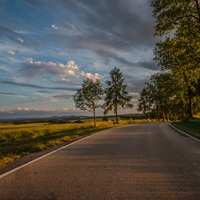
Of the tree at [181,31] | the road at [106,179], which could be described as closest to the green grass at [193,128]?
the tree at [181,31]

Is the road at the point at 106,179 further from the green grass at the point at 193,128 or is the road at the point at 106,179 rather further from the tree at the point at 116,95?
the tree at the point at 116,95

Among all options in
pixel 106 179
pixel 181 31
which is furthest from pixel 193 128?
pixel 106 179

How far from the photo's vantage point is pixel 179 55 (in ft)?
67.9

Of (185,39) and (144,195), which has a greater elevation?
(185,39)

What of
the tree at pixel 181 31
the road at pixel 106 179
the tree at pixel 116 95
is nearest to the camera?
the road at pixel 106 179

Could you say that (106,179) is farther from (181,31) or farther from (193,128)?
(193,128)

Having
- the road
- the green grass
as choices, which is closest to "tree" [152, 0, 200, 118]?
the green grass

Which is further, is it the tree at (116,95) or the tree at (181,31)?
the tree at (116,95)

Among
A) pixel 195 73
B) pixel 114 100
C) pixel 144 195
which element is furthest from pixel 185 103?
pixel 144 195

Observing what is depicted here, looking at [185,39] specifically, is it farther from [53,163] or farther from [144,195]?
[144,195]

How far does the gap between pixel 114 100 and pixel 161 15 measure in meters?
39.7

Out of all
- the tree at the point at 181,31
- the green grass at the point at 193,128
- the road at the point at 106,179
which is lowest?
the road at the point at 106,179

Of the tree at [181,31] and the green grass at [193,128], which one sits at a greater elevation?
the tree at [181,31]

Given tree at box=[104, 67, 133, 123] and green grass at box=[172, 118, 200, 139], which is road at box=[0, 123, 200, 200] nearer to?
green grass at box=[172, 118, 200, 139]
